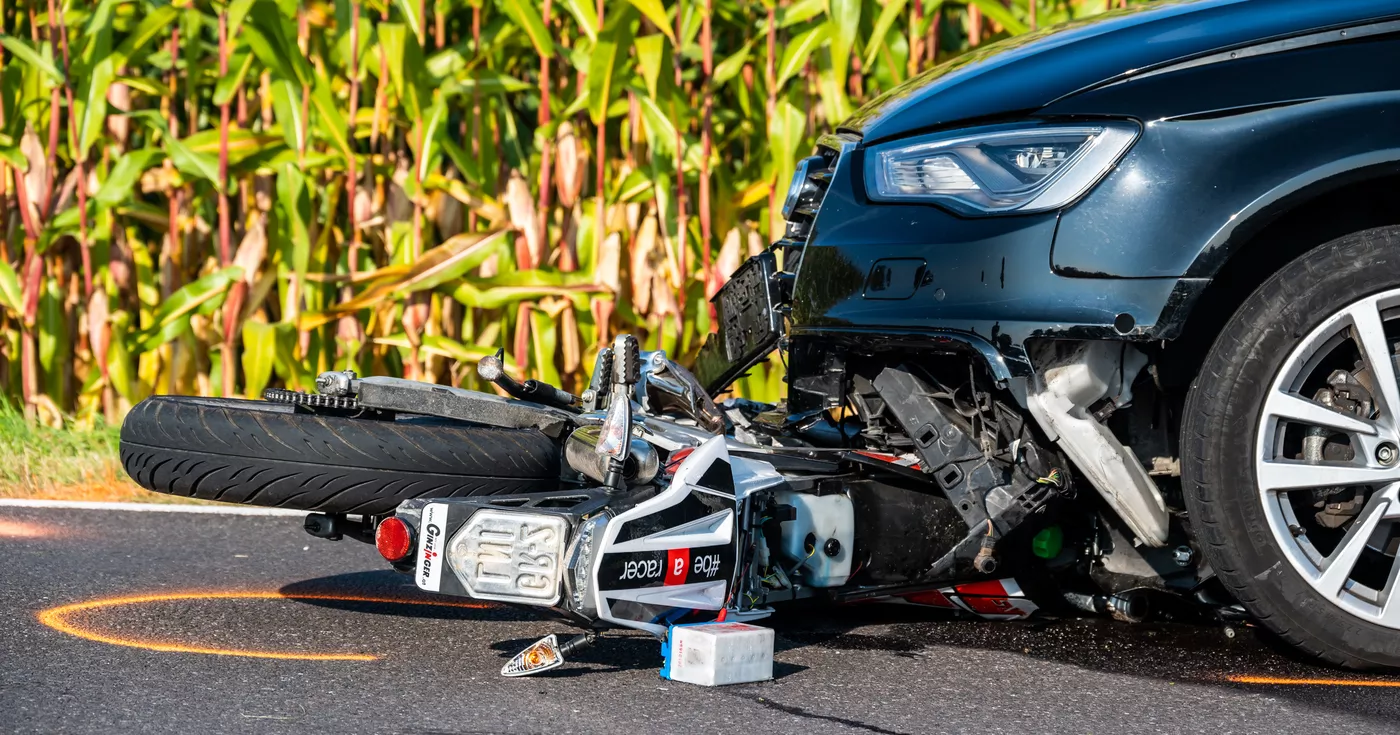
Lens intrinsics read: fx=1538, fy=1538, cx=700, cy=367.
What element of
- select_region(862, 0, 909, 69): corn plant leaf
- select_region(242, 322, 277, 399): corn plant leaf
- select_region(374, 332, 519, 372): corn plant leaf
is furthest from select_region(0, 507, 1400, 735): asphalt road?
select_region(862, 0, 909, 69): corn plant leaf

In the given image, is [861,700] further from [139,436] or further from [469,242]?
[469,242]

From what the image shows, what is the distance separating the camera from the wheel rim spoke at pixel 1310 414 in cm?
341

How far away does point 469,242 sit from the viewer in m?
7.47

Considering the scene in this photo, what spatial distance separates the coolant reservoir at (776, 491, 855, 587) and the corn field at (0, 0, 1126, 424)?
3.82 meters

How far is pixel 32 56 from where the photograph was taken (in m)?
6.94

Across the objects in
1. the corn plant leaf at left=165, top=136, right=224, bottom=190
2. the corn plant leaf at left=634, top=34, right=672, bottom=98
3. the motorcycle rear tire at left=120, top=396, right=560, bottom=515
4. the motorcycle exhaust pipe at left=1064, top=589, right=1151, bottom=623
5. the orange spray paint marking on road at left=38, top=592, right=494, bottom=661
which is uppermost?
the corn plant leaf at left=634, top=34, right=672, bottom=98

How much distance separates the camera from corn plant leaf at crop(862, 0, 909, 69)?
23.1ft

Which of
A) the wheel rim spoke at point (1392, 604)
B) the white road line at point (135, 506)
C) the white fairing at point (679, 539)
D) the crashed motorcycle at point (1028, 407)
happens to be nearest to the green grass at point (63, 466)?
the white road line at point (135, 506)

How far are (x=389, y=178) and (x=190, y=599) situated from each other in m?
4.00

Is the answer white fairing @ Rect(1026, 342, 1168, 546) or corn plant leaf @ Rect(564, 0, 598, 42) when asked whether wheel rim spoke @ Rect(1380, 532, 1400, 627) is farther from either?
corn plant leaf @ Rect(564, 0, 598, 42)

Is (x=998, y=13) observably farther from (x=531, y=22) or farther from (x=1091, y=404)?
(x=1091, y=404)

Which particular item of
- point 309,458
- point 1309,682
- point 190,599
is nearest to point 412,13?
point 190,599

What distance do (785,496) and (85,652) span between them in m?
1.66

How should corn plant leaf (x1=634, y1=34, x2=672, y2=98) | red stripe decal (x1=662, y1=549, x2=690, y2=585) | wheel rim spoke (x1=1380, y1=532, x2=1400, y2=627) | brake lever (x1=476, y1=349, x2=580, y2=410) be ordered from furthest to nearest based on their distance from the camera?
corn plant leaf (x1=634, y1=34, x2=672, y2=98), brake lever (x1=476, y1=349, x2=580, y2=410), wheel rim spoke (x1=1380, y1=532, x2=1400, y2=627), red stripe decal (x1=662, y1=549, x2=690, y2=585)
